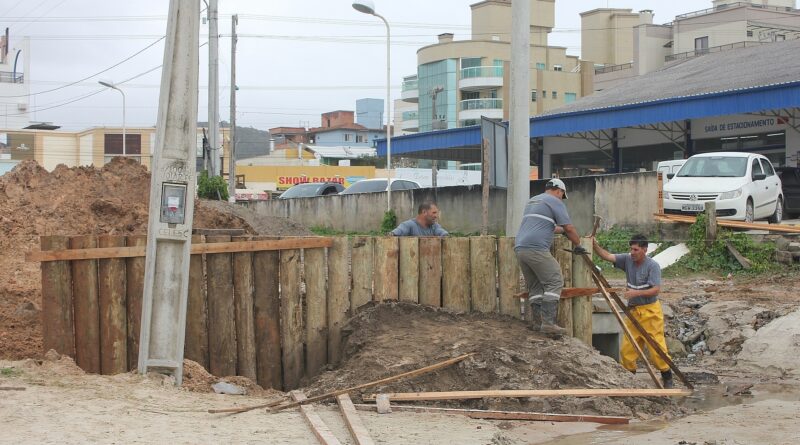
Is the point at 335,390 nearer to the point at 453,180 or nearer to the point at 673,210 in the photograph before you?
the point at 673,210

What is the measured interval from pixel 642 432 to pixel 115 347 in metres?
4.89

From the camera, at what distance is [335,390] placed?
8375 mm

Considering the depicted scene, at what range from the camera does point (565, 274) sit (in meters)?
9.95

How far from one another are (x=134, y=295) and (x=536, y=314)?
403 cm

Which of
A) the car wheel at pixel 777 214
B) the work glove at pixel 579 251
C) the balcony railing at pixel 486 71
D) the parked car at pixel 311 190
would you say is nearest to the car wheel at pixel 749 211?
the car wheel at pixel 777 214

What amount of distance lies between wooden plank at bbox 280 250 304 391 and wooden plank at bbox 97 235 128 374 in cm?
155

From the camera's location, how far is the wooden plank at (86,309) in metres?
8.78

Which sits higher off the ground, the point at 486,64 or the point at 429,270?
the point at 486,64

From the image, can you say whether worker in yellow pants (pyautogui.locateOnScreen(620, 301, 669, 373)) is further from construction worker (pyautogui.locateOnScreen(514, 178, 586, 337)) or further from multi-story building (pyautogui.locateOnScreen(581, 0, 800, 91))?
multi-story building (pyautogui.locateOnScreen(581, 0, 800, 91))

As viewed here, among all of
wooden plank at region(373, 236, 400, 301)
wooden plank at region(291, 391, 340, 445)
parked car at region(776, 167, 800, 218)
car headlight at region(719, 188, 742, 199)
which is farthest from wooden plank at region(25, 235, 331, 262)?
parked car at region(776, 167, 800, 218)

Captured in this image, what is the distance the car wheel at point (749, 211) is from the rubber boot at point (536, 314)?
40.5 feet

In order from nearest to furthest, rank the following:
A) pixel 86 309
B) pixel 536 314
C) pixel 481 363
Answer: pixel 481 363
pixel 86 309
pixel 536 314

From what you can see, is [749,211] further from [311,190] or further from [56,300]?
[311,190]

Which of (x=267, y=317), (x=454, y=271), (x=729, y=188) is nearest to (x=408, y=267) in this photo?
(x=454, y=271)
